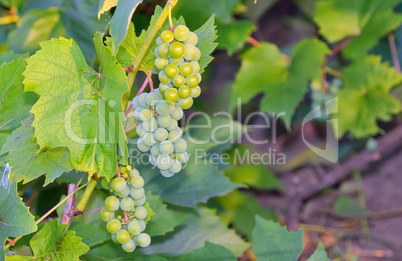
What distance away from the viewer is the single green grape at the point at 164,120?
0.67m

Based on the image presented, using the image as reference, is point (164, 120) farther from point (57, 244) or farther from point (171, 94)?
point (57, 244)

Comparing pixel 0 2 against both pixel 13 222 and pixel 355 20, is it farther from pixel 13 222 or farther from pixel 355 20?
pixel 355 20

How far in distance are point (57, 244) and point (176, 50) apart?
39 cm

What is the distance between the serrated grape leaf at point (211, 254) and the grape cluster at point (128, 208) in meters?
0.27

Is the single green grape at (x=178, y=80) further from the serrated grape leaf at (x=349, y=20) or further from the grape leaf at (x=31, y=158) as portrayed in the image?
the serrated grape leaf at (x=349, y=20)

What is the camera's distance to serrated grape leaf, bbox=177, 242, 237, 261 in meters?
0.94

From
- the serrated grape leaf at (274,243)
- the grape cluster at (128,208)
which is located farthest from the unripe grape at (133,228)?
the serrated grape leaf at (274,243)

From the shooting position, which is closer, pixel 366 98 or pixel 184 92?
pixel 184 92

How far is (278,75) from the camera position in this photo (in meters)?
1.71

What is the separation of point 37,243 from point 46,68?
Answer: 0.30m

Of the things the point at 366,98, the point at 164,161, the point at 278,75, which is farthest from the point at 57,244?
the point at 366,98

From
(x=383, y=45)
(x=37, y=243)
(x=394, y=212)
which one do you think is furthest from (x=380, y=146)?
(x=37, y=243)

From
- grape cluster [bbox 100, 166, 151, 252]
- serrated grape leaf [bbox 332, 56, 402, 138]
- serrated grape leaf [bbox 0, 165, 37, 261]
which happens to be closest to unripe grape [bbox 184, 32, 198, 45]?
grape cluster [bbox 100, 166, 151, 252]

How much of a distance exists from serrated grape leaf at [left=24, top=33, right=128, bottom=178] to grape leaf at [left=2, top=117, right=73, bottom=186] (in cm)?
5
